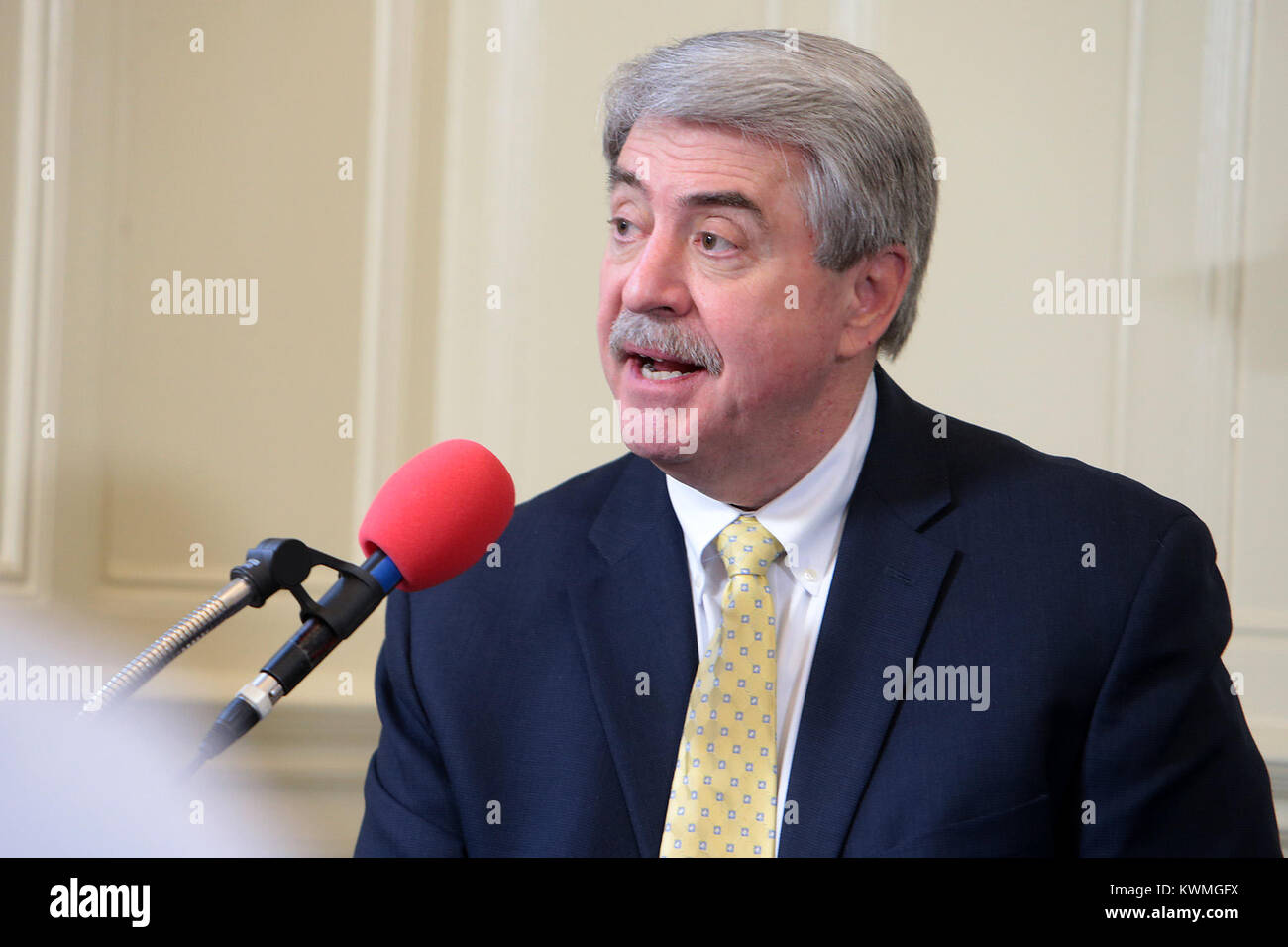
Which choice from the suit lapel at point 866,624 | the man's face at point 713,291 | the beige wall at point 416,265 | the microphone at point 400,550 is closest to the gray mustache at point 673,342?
the man's face at point 713,291

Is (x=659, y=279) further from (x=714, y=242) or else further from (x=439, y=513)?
(x=439, y=513)

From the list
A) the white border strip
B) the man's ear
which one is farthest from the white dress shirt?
the white border strip

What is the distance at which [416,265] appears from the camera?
2.14m

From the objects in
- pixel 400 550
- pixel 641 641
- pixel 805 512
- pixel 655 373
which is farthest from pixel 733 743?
pixel 400 550

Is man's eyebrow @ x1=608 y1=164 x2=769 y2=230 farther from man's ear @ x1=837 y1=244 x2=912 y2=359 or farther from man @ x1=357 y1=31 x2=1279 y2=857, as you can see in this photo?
man's ear @ x1=837 y1=244 x2=912 y2=359

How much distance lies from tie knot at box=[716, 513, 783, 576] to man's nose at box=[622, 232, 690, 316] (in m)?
0.26

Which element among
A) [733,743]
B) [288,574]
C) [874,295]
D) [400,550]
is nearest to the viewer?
[288,574]

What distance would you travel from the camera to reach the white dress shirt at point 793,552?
1.36 metres

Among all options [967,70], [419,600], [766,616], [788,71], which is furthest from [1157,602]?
[967,70]

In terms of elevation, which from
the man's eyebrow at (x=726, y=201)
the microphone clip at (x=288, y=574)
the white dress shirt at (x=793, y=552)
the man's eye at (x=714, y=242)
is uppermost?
the man's eyebrow at (x=726, y=201)

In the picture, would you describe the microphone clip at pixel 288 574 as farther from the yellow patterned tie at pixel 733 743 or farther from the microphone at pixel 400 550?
the yellow patterned tie at pixel 733 743

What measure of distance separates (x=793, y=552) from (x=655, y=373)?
266 millimetres

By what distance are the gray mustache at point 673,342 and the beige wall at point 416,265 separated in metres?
0.76

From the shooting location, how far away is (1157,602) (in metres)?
1.32
